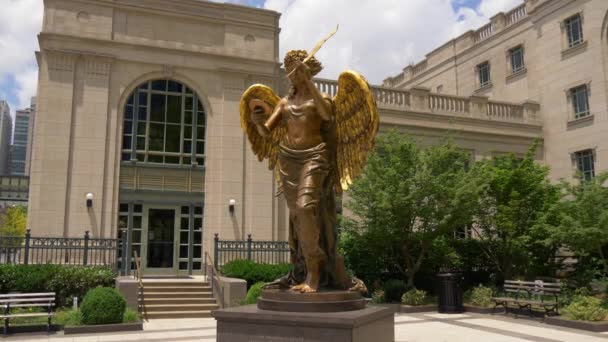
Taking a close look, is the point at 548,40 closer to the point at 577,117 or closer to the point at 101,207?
the point at 577,117

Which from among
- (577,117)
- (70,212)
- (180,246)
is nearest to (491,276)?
(577,117)

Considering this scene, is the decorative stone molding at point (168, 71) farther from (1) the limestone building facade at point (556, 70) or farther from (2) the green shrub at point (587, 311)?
(2) the green shrub at point (587, 311)

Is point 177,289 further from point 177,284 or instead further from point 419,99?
point 419,99

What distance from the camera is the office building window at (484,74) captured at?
3269 centimetres

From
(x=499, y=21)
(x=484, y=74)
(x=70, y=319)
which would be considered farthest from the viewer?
(x=484, y=74)

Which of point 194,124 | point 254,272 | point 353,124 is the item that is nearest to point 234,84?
point 194,124

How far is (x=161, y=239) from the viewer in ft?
71.2

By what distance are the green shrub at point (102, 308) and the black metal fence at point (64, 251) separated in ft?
16.8

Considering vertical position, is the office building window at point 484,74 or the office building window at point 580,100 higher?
the office building window at point 484,74

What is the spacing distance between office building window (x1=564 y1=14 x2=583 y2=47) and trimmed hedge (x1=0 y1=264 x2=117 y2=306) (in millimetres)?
24593

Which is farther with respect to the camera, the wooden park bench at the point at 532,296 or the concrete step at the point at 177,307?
the concrete step at the point at 177,307

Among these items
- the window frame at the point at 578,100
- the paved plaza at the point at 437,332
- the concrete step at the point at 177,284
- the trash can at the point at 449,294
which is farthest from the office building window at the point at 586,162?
the concrete step at the point at 177,284

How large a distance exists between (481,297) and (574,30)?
16.6m

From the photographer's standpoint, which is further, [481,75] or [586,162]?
[481,75]
